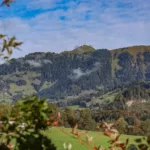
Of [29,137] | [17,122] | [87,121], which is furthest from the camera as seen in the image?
[87,121]

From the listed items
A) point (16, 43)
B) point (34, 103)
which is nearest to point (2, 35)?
point (16, 43)

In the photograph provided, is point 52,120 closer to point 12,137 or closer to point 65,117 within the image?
point 12,137

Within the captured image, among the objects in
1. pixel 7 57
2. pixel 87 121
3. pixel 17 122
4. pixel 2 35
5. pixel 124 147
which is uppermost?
pixel 2 35

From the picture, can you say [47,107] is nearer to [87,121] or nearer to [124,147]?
[124,147]

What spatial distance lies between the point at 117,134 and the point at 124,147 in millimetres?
132

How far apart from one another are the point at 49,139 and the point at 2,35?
4.35 feet

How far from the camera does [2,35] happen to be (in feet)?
12.3

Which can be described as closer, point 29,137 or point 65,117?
point 29,137

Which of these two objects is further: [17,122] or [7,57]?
[7,57]

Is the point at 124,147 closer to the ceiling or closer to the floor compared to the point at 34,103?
closer to the floor

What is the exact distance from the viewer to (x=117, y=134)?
3.36 metres

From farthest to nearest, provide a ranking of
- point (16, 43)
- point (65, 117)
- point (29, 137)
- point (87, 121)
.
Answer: point (87, 121) → point (65, 117) → point (16, 43) → point (29, 137)

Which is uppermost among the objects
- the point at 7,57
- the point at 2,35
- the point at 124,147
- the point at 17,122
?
the point at 2,35

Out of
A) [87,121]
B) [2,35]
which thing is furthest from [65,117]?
[2,35]
